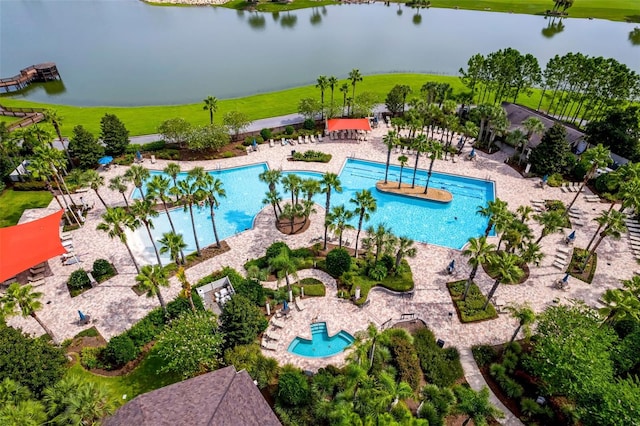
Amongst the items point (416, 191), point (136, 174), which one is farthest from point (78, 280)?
point (416, 191)

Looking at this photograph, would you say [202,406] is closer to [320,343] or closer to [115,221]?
[320,343]

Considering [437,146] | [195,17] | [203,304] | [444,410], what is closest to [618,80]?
[437,146]

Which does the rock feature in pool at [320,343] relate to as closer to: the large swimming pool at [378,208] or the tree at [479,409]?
the tree at [479,409]

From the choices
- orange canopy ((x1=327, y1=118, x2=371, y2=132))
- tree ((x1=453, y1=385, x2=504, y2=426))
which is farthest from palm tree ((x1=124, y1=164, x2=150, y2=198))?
tree ((x1=453, y1=385, x2=504, y2=426))

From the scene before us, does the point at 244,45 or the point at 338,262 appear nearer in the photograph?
the point at 338,262

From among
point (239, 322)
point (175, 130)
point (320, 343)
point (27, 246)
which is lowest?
point (320, 343)

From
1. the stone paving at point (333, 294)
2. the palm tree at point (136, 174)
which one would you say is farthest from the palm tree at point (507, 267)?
the palm tree at point (136, 174)

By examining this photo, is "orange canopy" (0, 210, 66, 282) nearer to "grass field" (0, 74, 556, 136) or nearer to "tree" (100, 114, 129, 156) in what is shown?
"tree" (100, 114, 129, 156)
